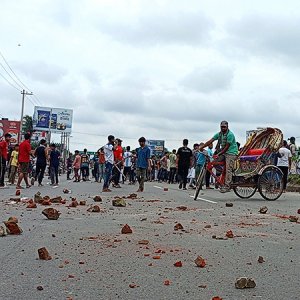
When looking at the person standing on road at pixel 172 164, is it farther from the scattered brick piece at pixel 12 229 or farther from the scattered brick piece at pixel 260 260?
the scattered brick piece at pixel 260 260

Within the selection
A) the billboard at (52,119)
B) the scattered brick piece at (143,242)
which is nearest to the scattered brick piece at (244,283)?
the scattered brick piece at (143,242)

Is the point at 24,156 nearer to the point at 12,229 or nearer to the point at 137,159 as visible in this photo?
the point at 137,159

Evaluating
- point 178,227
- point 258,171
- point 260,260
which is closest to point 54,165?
point 258,171

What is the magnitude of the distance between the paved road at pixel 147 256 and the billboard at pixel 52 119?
70.3 metres

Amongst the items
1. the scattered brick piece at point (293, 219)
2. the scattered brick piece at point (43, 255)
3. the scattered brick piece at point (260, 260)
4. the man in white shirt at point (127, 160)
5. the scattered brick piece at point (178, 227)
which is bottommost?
the scattered brick piece at point (43, 255)

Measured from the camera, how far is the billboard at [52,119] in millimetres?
79375

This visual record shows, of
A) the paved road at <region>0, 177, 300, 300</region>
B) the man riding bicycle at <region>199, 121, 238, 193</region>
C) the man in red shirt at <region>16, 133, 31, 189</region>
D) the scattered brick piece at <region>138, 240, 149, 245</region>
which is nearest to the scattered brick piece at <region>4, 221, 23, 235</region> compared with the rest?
the paved road at <region>0, 177, 300, 300</region>

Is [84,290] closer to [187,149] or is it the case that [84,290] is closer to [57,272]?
[57,272]

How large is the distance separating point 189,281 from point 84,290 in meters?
1.06

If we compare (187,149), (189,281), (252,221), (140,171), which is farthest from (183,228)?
(187,149)

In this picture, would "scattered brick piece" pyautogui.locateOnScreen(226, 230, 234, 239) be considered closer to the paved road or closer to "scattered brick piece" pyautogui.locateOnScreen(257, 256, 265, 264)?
the paved road

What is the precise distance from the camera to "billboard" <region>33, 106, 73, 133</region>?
260ft

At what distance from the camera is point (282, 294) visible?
4.94m

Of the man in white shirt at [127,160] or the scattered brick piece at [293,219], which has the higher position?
the man in white shirt at [127,160]
